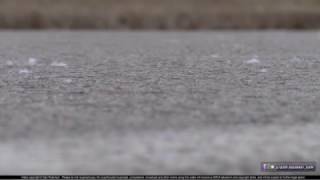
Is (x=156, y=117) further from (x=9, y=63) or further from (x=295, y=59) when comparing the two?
(x=295, y=59)

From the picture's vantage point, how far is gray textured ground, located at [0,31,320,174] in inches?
47.0

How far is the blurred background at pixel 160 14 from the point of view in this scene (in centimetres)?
760

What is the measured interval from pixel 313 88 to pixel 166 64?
2.83 ft

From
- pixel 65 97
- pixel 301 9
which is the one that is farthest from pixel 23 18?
pixel 65 97

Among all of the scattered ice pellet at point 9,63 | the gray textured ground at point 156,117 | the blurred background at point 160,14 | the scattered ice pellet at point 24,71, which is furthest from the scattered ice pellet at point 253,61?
the blurred background at point 160,14

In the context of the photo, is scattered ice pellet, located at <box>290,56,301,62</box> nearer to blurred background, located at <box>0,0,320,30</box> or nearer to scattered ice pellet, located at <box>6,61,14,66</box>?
scattered ice pellet, located at <box>6,61,14,66</box>

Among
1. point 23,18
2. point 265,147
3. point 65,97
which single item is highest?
point 23,18

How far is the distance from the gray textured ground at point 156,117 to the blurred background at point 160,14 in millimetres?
5124

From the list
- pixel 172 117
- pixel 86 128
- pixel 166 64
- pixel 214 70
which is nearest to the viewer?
pixel 86 128

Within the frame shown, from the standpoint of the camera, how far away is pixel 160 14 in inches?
325

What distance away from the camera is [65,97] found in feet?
5.85

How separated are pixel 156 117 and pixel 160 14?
6861 millimetres

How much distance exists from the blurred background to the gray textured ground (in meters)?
5.12

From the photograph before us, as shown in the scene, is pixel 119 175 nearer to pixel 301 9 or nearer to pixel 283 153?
pixel 283 153
